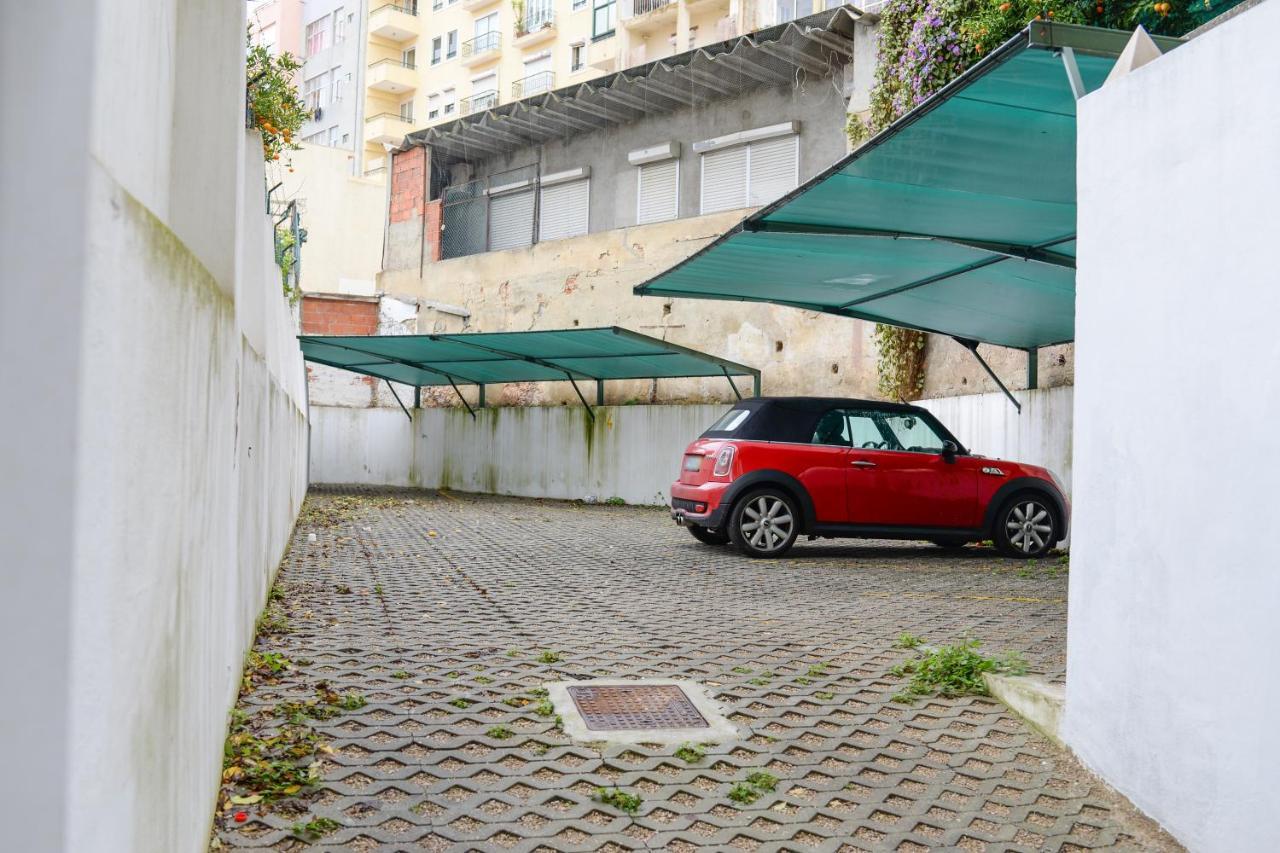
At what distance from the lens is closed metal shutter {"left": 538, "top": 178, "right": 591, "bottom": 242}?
25.2 m

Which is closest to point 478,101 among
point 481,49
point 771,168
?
point 481,49

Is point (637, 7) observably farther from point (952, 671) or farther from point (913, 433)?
point (952, 671)

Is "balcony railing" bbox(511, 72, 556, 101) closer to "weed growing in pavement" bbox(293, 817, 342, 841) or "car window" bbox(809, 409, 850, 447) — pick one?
"car window" bbox(809, 409, 850, 447)

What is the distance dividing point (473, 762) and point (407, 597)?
162 inches

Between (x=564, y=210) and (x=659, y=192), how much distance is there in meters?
3.02

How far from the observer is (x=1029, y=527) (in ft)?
38.0

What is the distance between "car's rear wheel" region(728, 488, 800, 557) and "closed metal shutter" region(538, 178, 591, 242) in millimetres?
15021

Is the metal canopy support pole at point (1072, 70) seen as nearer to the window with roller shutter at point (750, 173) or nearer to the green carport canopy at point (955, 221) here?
the green carport canopy at point (955, 221)

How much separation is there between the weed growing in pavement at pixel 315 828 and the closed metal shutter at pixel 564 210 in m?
21.9

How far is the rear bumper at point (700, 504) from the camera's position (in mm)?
10844

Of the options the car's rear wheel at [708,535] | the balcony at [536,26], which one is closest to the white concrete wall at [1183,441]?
the car's rear wheel at [708,535]

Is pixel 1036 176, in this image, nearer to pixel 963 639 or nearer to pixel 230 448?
pixel 963 639

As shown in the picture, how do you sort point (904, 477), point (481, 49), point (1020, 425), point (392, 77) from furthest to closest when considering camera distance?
point (392, 77) < point (481, 49) < point (1020, 425) < point (904, 477)

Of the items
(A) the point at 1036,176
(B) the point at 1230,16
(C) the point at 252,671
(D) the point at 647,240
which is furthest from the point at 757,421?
(D) the point at 647,240
